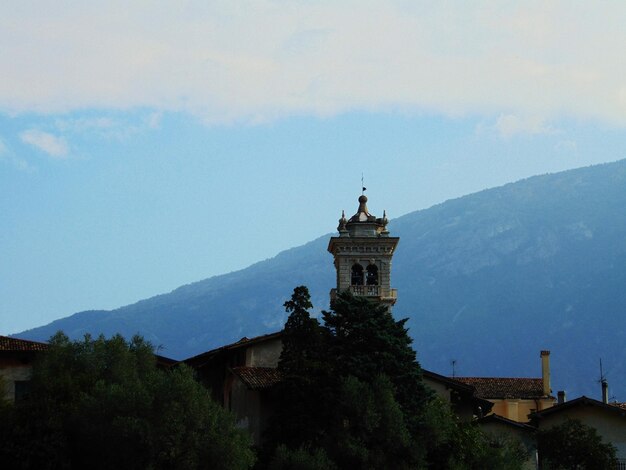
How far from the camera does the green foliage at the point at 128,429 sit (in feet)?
146

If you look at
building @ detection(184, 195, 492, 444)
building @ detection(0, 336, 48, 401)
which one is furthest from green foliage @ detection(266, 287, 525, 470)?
building @ detection(0, 336, 48, 401)

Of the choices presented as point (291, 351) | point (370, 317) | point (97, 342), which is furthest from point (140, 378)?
point (370, 317)

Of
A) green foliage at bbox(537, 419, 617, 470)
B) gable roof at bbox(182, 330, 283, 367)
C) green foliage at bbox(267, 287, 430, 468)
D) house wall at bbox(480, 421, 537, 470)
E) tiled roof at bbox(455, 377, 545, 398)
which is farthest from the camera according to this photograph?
tiled roof at bbox(455, 377, 545, 398)

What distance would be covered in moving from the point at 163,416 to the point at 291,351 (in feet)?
25.6

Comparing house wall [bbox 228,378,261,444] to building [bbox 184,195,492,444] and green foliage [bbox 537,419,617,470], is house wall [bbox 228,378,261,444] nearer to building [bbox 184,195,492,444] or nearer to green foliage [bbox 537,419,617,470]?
building [bbox 184,195,492,444]

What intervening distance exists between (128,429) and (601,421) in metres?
24.6

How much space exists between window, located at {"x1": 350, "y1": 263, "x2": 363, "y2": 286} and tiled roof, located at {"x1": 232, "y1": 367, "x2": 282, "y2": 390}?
25.0 m

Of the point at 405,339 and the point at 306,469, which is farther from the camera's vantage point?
the point at 405,339

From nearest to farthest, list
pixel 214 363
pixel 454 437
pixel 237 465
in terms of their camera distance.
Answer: pixel 237 465 → pixel 454 437 → pixel 214 363

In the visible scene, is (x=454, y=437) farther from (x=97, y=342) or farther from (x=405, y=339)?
(x=97, y=342)

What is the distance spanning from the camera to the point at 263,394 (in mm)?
51625

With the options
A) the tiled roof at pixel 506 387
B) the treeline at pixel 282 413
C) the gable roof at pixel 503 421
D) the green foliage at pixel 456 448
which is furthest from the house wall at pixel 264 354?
the tiled roof at pixel 506 387

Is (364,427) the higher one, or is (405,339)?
(405,339)

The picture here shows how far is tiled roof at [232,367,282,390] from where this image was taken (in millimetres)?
51312
